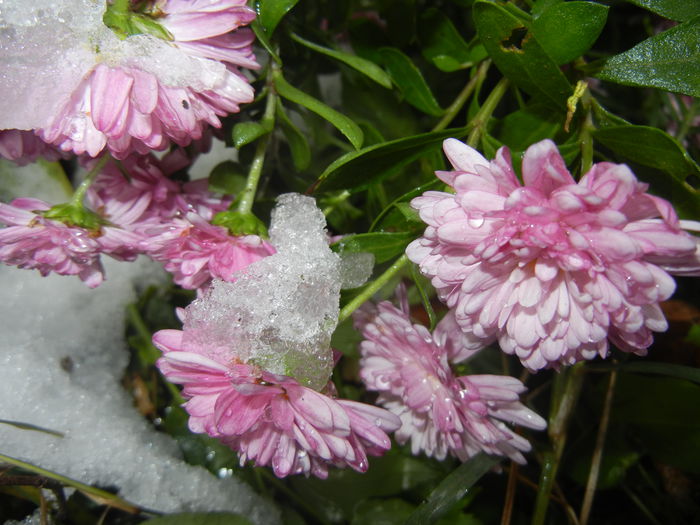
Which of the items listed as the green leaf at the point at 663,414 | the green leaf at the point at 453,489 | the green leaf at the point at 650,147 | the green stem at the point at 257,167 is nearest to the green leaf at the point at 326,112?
the green stem at the point at 257,167

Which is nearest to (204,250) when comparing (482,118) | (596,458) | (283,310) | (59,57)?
(283,310)

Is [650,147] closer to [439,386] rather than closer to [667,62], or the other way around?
[667,62]

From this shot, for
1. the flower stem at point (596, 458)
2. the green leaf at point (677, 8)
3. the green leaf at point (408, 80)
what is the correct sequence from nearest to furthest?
1. the green leaf at point (677, 8)
2. the green leaf at point (408, 80)
3. the flower stem at point (596, 458)

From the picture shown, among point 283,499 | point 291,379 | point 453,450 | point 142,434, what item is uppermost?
point 291,379

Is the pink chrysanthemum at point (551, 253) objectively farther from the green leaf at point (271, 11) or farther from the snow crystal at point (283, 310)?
the green leaf at point (271, 11)

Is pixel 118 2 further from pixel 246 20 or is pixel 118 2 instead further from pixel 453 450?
pixel 453 450

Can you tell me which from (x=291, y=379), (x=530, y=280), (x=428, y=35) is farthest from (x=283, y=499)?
(x=428, y=35)
